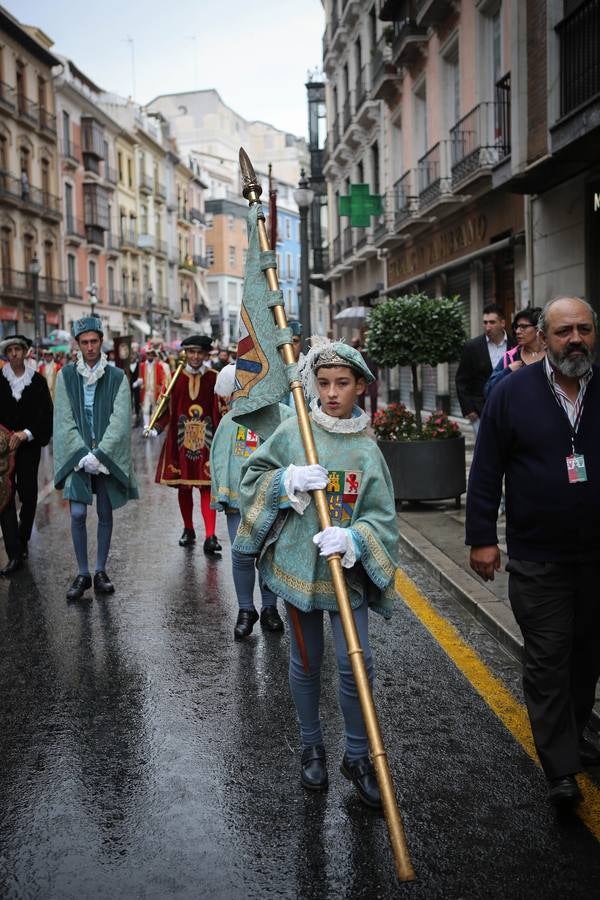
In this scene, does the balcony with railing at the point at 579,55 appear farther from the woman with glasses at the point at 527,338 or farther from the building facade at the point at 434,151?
the woman with glasses at the point at 527,338

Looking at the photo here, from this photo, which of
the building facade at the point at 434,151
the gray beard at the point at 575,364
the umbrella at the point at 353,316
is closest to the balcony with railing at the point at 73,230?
the building facade at the point at 434,151

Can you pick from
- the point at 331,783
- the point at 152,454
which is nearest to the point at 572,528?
the point at 331,783

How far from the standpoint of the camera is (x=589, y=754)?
3801mm

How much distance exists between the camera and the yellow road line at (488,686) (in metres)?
3.45

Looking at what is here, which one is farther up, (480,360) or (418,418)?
(480,360)

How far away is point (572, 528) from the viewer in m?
3.54

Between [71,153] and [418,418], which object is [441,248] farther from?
[71,153]

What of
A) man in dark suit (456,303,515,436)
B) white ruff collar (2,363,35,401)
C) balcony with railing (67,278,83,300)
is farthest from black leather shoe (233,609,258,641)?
balcony with railing (67,278,83,300)

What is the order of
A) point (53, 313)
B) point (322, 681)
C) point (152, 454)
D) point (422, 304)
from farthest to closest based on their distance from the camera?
point (53, 313), point (152, 454), point (422, 304), point (322, 681)

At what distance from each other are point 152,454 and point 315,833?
14.0 m

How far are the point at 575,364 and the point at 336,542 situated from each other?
1.07m

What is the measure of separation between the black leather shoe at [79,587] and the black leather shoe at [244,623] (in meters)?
1.48

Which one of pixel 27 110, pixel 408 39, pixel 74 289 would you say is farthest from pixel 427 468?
pixel 74 289

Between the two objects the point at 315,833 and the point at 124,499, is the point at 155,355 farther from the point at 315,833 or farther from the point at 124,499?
the point at 315,833
